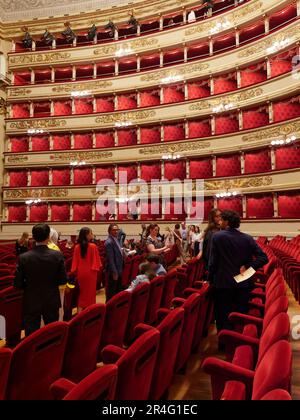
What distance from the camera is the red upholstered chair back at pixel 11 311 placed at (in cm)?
232

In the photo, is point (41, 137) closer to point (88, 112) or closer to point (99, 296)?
point (88, 112)

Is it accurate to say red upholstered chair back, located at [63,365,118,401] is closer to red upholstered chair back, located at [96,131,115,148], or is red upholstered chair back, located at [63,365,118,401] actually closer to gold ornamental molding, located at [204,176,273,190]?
gold ornamental molding, located at [204,176,273,190]

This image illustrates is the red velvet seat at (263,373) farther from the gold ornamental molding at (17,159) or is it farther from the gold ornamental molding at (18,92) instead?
the gold ornamental molding at (18,92)

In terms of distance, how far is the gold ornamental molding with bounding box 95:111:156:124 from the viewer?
39.0ft

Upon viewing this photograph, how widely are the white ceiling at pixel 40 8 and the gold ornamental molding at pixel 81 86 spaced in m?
2.82

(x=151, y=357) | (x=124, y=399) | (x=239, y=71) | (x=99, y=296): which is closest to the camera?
(x=124, y=399)

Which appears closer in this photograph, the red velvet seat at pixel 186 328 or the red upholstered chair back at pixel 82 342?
the red upholstered chair back at pixel 82 342

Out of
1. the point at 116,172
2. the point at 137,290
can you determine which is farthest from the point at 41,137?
the point at 137,290

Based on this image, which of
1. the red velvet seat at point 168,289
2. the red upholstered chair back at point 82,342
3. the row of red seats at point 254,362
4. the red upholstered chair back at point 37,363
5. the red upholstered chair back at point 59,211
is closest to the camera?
the row of red seats at point 254,362

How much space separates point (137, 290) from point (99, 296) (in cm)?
249

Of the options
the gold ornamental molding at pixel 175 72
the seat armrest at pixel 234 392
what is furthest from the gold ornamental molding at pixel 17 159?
the seat armrest at pixel 234 392

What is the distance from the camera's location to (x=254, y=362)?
149cm

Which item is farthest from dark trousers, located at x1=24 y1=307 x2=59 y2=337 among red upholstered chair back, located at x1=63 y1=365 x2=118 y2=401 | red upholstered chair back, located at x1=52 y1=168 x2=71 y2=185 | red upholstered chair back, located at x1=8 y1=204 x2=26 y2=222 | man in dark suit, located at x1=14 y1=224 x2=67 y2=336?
red upholstered chair back, located at x1=8 y1=204 x2=26 y2=222

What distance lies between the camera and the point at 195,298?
191 centimetres
